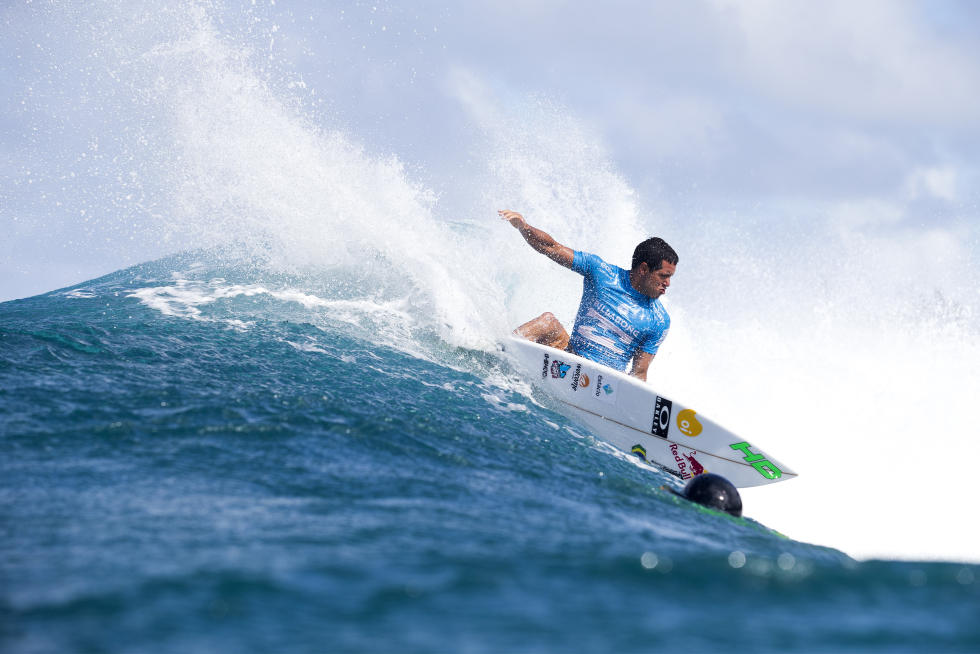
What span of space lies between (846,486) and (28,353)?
8.77m

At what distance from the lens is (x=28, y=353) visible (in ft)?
22.8

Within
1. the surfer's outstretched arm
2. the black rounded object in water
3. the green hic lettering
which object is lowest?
the black rounded object in water

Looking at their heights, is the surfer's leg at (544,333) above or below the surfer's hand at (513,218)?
below

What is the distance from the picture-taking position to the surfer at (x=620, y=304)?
8.41 m

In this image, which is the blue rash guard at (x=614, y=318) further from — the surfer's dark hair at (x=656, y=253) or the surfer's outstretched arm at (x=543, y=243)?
the surfer's dark hair at (x=656, y=253)

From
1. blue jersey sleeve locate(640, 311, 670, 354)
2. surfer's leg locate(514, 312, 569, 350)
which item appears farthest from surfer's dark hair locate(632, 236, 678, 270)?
surfer's leg locate(514, 312, 569, 350)

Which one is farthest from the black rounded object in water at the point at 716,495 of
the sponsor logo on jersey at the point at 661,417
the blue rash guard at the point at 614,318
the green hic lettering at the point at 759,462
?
the blue rash guard at the point at 614,318

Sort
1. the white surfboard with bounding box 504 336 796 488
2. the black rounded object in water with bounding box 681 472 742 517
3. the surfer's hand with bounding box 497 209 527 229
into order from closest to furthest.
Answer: the black rounded object in water with bounding box 681 472 742 517 → the white surfboard with bounding box 504 336 796 488 → the surfer's hand with bounding box 497 209 527 229

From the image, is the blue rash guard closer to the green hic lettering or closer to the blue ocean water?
the blue ocean water

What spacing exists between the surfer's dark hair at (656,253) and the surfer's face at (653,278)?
4cm

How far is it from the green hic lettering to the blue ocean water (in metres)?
0.80

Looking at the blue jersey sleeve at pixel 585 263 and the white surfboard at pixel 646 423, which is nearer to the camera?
the white surfboard at pixel 646 423

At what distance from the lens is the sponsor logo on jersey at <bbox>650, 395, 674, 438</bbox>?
7676 millimetres

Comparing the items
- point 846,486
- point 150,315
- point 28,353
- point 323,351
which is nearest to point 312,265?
point 150,315
